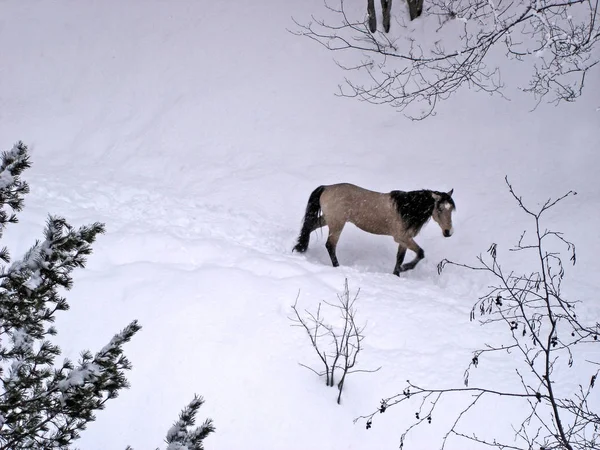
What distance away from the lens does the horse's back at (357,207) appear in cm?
752

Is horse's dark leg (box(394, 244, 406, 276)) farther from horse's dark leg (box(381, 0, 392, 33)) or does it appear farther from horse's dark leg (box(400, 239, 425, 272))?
horse's dark leg (box(381, 0, 392, 33))

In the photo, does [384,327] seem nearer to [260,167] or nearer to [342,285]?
[342,285]

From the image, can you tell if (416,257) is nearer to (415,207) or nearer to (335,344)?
(415,207)

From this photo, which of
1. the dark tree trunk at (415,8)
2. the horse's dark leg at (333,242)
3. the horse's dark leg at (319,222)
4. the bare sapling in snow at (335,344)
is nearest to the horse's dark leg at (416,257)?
the horse's dark leg at (333,242)

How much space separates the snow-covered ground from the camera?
4.88 m

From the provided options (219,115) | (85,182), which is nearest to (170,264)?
(85,182)

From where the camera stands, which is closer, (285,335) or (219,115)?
(285,335)

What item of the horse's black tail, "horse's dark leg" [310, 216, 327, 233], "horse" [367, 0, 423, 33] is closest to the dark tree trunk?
"horse" [367, 0, 423, 33]

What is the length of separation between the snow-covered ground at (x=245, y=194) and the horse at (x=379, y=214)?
0.44 m

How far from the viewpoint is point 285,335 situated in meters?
5.48

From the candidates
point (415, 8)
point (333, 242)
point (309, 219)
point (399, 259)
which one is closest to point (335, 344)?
point (333, 242)

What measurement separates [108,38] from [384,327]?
11367 millimetres

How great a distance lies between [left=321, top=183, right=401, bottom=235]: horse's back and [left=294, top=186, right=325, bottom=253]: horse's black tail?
109 mm

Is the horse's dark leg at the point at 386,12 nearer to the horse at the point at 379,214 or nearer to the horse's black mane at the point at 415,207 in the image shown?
the horse at the point at 379,214
